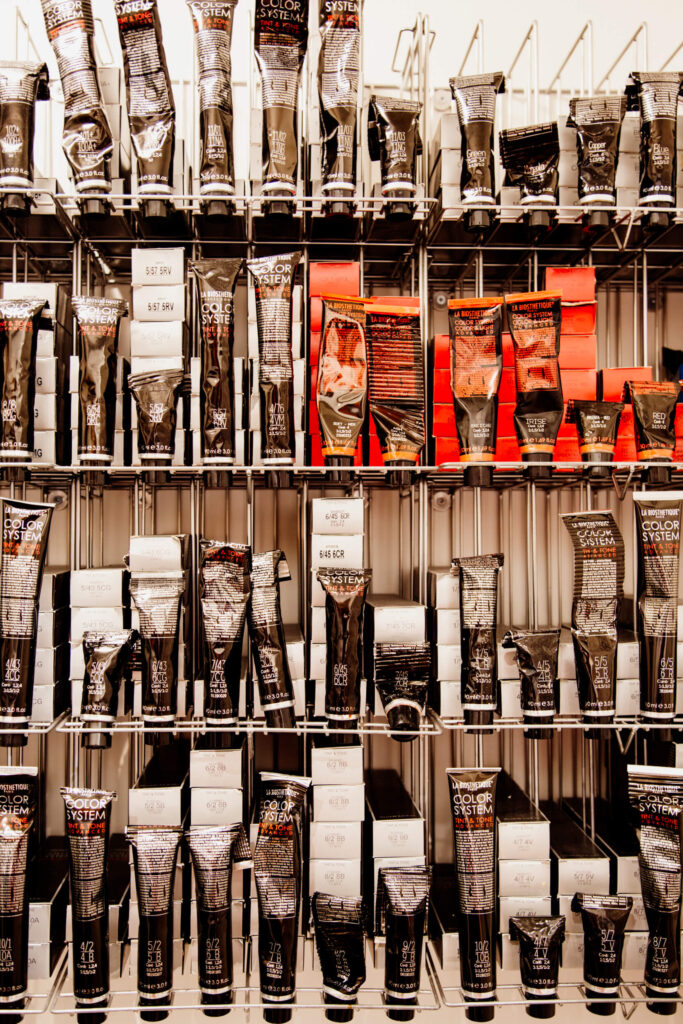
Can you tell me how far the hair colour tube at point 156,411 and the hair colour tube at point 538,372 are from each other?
0.78m

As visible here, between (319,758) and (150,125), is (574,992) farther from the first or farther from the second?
(150,125)

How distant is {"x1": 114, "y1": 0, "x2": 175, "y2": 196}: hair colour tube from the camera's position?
1531mm

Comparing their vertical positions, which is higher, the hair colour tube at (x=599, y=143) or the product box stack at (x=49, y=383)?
the hair colour tube at (x=599, y=143)

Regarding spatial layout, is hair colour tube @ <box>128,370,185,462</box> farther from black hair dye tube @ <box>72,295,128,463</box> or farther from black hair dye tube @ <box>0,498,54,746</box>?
black hair dye tube @ <box>0,498,54,746</box>

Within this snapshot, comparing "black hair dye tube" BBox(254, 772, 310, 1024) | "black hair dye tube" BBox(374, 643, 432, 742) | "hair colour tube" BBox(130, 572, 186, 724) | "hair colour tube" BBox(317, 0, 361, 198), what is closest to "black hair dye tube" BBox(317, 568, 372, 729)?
"black hair dye tube" BBox(374, 643, 432, 742)

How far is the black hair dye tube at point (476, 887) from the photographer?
4.81 feet

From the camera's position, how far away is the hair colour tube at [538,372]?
1574 mm

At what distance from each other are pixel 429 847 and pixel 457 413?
1129 mm

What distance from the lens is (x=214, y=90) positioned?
1542 millimetres

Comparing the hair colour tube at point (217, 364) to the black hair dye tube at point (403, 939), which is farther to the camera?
the hair colour tube at point (217, 364)

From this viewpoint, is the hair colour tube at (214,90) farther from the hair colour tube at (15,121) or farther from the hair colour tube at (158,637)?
the hair colour tube at (158,637)

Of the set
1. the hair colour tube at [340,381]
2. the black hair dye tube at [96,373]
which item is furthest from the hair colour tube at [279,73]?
the black hair dye tube at [96,373]

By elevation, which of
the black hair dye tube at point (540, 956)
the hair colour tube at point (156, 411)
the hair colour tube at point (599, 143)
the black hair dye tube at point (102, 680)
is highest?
the hair colour tube at point (599, 143)

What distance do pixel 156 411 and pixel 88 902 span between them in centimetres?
104
